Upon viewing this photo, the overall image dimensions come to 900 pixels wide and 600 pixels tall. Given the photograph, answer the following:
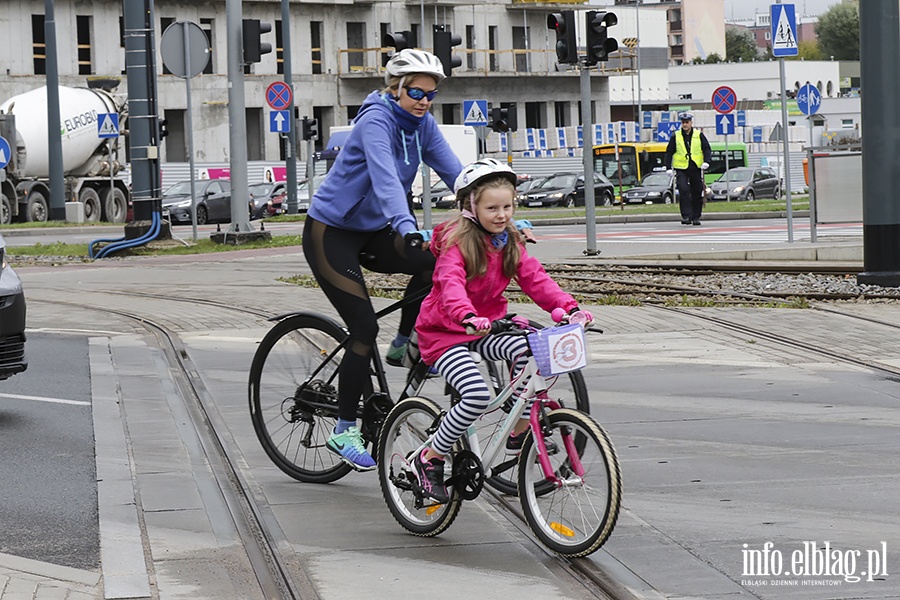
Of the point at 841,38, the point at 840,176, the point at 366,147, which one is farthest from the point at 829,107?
the point at 366,147

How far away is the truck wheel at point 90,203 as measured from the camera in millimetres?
46438

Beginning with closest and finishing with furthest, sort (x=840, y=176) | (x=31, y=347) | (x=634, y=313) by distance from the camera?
(x=31, y=347), (x=634, y=313), (x=840, y=176)

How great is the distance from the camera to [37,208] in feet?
145

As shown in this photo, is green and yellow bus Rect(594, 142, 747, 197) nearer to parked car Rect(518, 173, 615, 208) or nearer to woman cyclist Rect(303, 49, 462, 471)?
parked car Rect(518, 173, 615, 208)

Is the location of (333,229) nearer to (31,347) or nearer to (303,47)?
(31,347)

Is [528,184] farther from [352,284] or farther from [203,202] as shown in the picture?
[352,284]

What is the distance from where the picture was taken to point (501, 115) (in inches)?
1522

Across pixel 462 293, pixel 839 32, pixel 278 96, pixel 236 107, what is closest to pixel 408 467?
pixel 462 293

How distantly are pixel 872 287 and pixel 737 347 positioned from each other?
13.2 feet

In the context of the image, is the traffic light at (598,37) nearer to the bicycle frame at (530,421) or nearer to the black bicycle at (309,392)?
the black bicycle at (309,392)

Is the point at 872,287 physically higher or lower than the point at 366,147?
lower

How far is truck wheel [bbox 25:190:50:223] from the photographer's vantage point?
43.9m

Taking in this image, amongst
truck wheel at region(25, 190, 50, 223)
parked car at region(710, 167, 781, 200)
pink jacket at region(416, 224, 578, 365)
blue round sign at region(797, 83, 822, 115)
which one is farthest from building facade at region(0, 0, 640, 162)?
pink jacket at region(416, 224, 578, 365)

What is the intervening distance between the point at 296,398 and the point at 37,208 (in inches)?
1514
